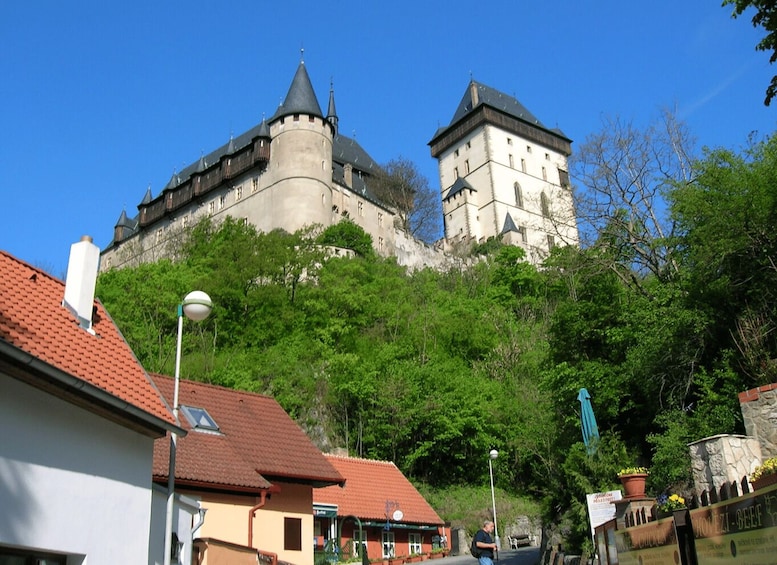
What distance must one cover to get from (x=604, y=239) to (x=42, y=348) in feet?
61.7

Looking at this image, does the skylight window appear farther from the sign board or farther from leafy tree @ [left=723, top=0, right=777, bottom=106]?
leafy tree @ [left=723, top=0, right=777, bottom=106]

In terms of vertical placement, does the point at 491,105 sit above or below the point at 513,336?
above

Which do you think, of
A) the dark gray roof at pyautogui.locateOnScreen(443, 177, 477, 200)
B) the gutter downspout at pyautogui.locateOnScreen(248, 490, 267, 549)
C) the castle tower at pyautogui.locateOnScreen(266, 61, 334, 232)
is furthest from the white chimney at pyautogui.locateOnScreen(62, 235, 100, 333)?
the dark gray roof at pyautogui.locateOnScreen(443, 177, 477, 200)

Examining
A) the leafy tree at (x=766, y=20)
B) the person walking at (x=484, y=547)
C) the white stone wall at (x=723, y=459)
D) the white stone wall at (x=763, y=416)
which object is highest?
the leafy tree at (x=766, y=20)

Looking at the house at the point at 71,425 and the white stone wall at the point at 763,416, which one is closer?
the house at the point at 71,425

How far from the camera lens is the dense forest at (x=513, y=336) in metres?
17.8

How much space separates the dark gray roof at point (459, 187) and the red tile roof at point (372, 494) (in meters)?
65.8

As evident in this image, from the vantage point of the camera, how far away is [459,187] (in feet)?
301

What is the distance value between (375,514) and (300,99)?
44916 mm

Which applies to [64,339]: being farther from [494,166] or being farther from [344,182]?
[494,166]

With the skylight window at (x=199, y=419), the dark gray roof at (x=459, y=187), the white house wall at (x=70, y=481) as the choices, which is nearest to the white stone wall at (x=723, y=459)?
the white house wall at (x=70, y=481)

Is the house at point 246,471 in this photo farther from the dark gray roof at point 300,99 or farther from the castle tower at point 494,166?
the castle tower at point 494,166

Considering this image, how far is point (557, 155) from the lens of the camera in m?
99.1

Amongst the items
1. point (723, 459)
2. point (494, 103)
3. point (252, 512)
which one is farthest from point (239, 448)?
point (494, 103)
